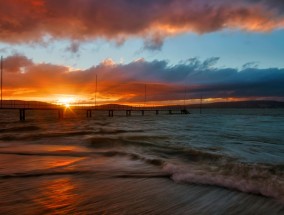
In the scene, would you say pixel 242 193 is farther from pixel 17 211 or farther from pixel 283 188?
pixel 17 211

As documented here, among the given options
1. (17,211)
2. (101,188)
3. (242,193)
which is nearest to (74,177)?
(101,188)

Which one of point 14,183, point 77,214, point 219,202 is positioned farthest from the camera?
point 14,183

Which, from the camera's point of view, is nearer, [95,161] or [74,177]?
[74,177]

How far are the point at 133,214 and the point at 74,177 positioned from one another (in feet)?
10.7

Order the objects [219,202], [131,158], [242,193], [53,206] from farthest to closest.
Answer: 1. [131,158]
2. [242,193]
3. [219,202]
4. [53,206]

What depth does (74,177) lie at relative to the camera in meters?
7.79

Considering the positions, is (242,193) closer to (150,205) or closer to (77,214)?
(150,205)

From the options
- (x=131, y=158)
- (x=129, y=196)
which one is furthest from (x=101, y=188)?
(x=131, y=158)

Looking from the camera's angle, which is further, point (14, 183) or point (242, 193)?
point (14, 183)

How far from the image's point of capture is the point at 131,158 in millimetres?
11578

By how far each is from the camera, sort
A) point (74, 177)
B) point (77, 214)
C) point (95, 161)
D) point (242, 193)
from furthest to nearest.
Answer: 1. point (95, 161)
2. point (74, 177)
3. point (242, 193)
4. point (77, 214)

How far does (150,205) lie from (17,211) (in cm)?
242

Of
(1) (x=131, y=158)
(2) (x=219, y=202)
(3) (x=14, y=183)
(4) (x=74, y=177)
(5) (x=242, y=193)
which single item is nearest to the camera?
(2) (x=219, y=202)

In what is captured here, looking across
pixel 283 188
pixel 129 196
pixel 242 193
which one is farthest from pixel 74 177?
pixel 283 188
